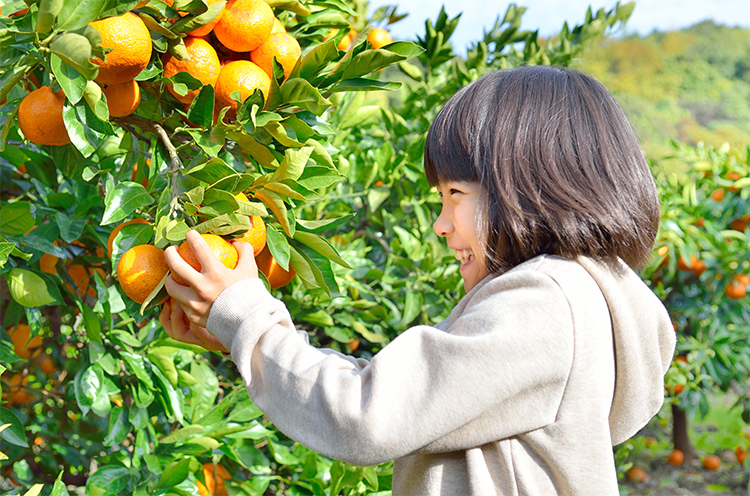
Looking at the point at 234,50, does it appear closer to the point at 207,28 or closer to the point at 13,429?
the point at 207,28

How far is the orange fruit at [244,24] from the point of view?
825mm

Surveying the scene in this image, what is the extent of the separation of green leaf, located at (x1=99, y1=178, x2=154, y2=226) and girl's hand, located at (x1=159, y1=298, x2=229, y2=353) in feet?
0.45

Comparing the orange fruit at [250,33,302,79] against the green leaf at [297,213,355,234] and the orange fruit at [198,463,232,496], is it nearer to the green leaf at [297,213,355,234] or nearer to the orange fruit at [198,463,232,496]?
the green leaf at [297,213,355,234]

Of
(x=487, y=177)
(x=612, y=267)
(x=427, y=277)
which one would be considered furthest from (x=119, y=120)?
(x=427, y=277)

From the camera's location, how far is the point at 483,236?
869 millimetres

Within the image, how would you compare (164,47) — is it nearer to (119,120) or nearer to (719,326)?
(119,120)

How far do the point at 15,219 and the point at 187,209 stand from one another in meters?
0.37

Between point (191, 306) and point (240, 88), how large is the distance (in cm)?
27

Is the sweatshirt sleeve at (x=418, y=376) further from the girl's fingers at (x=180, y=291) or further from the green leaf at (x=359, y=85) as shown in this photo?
the green leaf at (x=359, y=85)

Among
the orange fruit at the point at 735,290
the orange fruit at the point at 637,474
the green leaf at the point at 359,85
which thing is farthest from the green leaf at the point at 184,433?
the orange fruit at the point at 637,474

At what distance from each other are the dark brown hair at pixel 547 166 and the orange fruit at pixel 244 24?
27cm

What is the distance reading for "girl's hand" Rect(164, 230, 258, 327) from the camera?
742 mm

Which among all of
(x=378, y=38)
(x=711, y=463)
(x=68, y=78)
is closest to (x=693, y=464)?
(x=711, y=463)

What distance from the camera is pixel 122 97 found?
2.64ft
